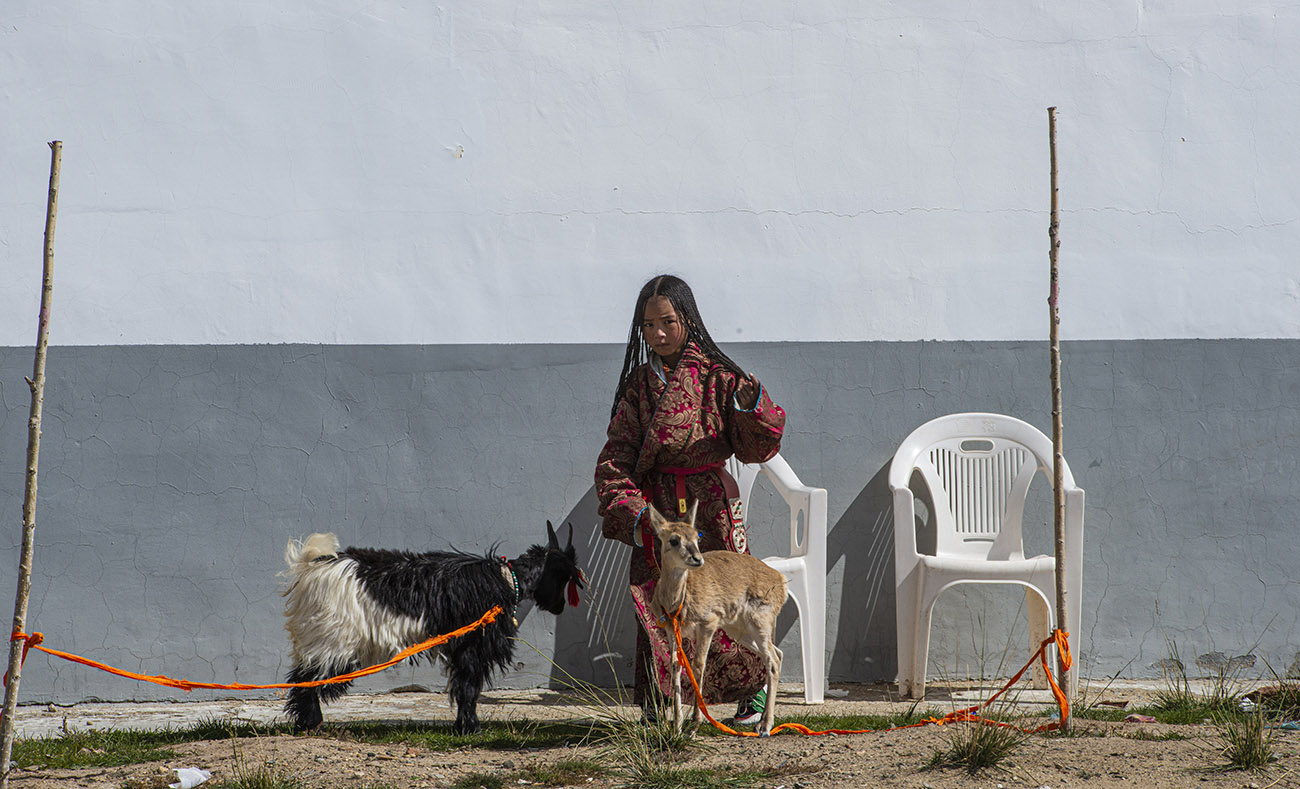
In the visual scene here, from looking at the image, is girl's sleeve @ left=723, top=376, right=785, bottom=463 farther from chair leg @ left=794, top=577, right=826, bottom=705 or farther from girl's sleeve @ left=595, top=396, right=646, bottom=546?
chair leg @ left=794, top=577, right=826, bottom=705

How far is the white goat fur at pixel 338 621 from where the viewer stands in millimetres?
4566

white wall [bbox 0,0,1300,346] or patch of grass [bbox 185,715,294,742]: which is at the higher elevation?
white wall [bbox 0,0,1300,346]

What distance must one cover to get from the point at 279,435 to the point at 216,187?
1.35 m

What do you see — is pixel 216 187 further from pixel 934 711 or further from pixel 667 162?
pixel 934 711

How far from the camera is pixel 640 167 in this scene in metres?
6.02

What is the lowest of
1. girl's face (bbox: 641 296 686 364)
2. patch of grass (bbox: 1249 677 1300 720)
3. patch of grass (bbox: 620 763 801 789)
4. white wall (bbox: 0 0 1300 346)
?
patch of grass (bbox: 620 763 801 789)

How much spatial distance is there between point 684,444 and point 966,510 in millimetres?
1985

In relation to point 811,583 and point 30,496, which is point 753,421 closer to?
point 811,583

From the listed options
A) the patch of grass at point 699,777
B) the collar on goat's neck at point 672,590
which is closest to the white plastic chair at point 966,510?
the collar on goat's neck at point 672,590

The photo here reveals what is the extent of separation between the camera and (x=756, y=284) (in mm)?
6027

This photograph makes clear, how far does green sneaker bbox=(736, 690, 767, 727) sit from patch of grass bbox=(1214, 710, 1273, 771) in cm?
176

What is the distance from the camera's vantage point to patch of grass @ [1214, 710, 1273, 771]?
153 inches

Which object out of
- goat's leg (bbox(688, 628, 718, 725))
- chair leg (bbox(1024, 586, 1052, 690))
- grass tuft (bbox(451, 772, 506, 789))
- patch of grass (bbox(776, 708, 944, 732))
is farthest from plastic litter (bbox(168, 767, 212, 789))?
chair leg (bbox(1024, 586, 1052, 690))

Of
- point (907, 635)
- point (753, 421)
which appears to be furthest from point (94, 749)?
point (907, 635)
